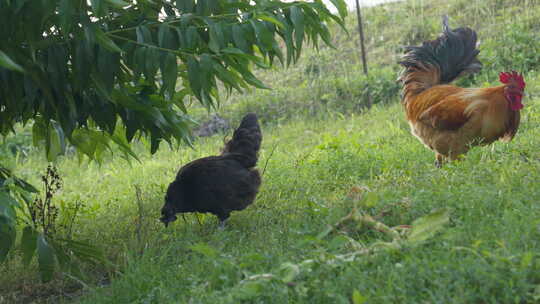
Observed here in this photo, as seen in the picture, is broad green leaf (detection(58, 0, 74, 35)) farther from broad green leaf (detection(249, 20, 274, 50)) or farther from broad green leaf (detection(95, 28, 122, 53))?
broad green leaf (detection(249, 20, 274, 50))

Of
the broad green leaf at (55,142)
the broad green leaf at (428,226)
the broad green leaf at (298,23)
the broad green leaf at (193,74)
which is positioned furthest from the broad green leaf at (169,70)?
the broad green leaf at (428,226)

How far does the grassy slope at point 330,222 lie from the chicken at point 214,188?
187 mm

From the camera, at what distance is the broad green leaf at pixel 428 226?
9.78ft

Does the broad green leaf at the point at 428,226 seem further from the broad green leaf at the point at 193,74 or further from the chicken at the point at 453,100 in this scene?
the chicken at the point at 453,100

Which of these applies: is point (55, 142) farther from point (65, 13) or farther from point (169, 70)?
point (65, 13)

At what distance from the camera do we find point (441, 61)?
6.49 metres

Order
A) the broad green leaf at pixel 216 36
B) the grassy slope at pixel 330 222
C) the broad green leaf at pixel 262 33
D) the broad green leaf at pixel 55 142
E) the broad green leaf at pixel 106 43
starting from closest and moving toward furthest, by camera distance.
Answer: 1. the grassy slope at pixel 330 222
2. the broad green leaf at pixel 106 43
3. the broad green leaf at pixel 216 36
4. the broad green leaf at pixel 262 33
5. the broad green leaf at pixel 55 142

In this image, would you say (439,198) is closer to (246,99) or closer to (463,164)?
(463,164)

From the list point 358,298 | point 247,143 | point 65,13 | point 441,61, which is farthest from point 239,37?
point 441,61

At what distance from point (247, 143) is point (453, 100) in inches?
78.2

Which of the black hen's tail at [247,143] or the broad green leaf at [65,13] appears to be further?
the black hen's tail at [247,143]

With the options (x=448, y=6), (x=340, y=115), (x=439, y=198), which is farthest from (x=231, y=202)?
(x=448, y=6)

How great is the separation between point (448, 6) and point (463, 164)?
→ 26.0 feet

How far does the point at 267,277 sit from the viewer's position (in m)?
2.74
